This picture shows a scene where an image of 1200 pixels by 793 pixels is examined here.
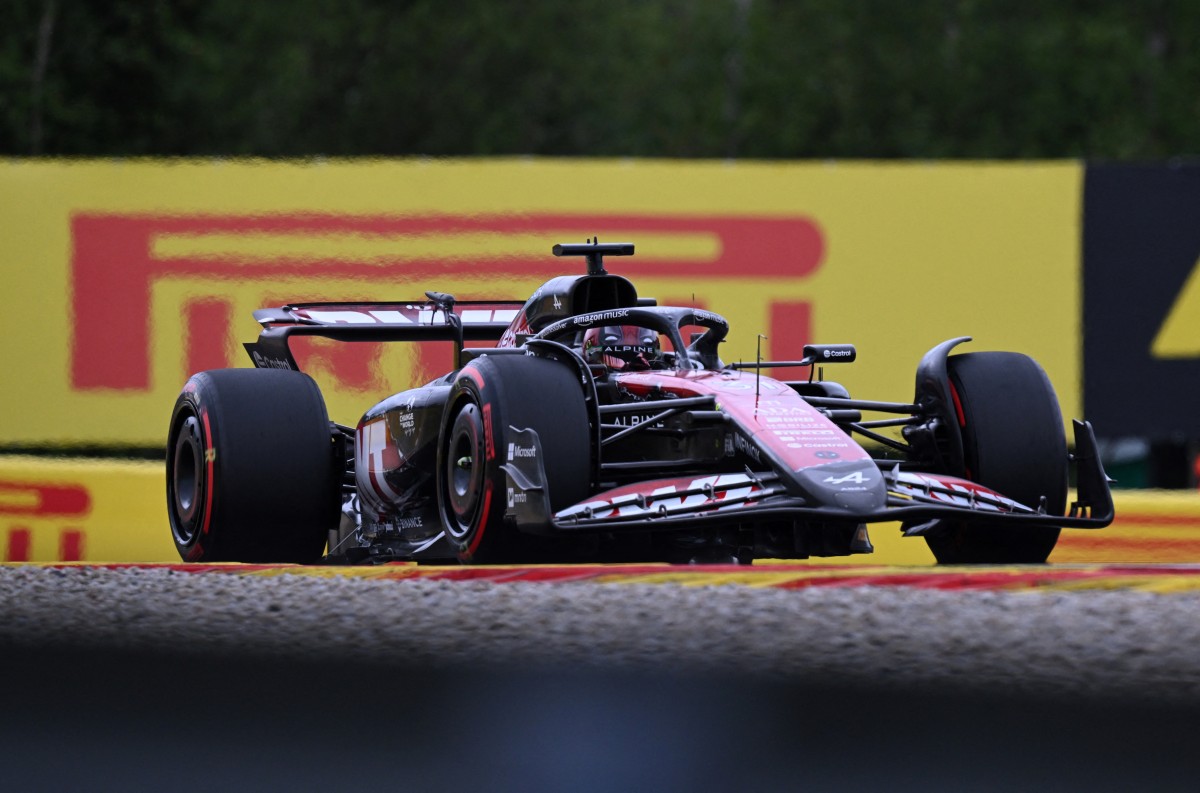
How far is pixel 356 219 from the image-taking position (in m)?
11.2

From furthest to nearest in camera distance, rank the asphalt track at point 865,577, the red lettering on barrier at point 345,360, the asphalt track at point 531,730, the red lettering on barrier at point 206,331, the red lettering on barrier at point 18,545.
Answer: the red lettering on barrier at point 206,331 < the red lettering on barrier at point 345,360 < the red lettering on barrier at point 18,545 < the asphalt track at point 865,577 < the asphalt track at point 531,730

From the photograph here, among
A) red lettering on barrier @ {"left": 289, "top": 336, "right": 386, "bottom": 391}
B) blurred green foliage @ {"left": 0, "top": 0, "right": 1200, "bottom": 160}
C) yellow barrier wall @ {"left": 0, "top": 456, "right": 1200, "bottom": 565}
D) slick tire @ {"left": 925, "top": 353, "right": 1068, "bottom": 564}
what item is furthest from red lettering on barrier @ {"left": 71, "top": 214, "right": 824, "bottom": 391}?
blurred green foliage @ {"left": 0, "top": 0, "right": 1200, "bottom": 160}

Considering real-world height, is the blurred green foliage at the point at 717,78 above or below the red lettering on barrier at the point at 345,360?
above

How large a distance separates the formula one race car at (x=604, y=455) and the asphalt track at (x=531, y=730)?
114 inches

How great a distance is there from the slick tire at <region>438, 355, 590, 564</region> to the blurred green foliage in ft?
49.6

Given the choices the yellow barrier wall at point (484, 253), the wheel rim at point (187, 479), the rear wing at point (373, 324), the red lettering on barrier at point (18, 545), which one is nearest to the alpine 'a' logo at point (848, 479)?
the rear wing at point (373, 324)

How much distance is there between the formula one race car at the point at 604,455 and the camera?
5301 millimetres

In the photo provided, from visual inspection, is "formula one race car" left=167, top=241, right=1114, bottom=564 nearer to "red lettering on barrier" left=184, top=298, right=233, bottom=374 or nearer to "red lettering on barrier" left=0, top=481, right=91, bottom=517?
"red lettering on barrier" left=0, top=481, right=91, bottom=517

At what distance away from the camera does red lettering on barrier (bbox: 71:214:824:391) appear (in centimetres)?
1092

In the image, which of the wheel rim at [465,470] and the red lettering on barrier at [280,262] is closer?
the wheel rim at [465,470]

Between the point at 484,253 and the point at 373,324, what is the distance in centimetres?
405

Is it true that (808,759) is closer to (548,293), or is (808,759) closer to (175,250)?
(548,293)

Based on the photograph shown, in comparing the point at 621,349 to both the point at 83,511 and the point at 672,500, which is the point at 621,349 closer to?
the point at 672,500

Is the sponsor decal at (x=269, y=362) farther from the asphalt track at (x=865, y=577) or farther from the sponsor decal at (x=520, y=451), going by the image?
the asphalt track at (x=865, y=577)
